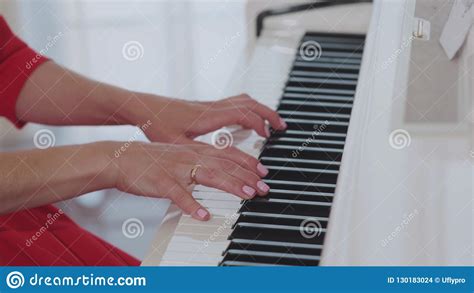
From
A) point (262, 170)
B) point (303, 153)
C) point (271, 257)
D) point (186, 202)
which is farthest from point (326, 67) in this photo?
point (271, 257)

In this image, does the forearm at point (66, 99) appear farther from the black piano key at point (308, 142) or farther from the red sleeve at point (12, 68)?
the black piano key at point (308, 142)

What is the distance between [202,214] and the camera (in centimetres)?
129

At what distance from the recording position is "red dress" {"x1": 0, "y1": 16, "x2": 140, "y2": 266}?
1.46 meters

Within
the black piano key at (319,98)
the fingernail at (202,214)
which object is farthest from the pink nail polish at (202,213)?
the black piano key at (319,98)

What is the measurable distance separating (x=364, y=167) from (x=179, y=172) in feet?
1.08

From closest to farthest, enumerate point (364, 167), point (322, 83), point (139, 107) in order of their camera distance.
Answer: point (364, 167), point (139, 107), point (322, 83)

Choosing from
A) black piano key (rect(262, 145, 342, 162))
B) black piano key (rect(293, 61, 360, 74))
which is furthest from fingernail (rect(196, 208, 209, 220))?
black piano key (rect(293, 61, 360, 74))

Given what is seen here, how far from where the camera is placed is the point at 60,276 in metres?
1.26

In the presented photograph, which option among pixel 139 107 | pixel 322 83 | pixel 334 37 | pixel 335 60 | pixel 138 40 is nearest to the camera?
pixel 139 107

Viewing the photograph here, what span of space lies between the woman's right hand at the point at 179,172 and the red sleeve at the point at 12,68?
0.39 metres

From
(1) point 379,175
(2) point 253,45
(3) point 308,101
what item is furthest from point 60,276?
(2) point 253,45

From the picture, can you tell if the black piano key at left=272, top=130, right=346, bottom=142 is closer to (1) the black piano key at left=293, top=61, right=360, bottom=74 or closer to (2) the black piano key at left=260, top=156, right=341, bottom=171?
(2) the black piano key at left=260, top=156, right=341, bottom=171

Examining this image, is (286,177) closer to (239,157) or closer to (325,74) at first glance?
(239,157)

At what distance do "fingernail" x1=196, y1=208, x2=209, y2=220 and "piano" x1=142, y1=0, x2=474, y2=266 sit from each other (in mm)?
15
